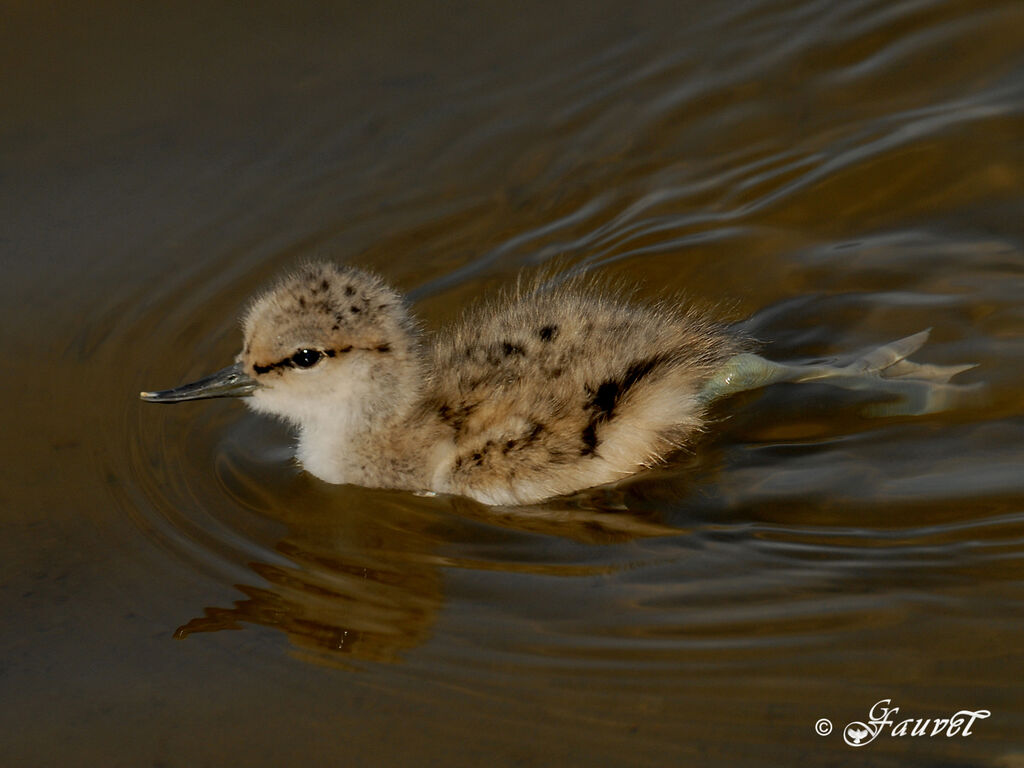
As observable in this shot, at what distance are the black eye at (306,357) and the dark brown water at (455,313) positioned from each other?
400mm

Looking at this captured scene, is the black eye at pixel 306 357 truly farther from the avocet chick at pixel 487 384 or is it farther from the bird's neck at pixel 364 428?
the bird's neck at pixel 364 428

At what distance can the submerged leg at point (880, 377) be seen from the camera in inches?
189

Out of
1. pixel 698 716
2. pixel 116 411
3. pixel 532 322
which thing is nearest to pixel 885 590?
pixel 698 716

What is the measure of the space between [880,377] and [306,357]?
1.99 meters

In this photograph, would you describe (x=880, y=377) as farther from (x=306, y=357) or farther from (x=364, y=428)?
(x=306, y=357)

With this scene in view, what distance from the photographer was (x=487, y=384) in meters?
4.62

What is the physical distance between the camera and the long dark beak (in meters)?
4.68

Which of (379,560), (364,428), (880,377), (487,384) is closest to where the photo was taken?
(379,560)

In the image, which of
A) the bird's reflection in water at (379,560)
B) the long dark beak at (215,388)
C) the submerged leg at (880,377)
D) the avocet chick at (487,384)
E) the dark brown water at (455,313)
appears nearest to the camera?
the dark brown water at (455,313)

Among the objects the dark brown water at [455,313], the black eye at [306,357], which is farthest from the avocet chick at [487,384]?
the dark brown water at [455,313]

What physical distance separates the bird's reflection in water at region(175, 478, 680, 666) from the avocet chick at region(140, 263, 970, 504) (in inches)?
4.0

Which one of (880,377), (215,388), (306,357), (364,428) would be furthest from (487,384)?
(880,377)

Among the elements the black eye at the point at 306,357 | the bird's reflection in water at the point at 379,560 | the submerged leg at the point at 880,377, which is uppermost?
the submerged leg at the point at 880,377

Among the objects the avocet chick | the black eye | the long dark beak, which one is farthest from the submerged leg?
the long dark beak
